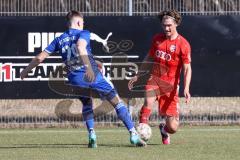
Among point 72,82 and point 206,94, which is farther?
point 206,94

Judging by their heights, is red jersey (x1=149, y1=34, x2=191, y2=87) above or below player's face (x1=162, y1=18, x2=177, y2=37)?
below

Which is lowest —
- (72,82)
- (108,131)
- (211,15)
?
(108,131)

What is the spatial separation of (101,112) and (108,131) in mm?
1510

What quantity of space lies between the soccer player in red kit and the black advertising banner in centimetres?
436

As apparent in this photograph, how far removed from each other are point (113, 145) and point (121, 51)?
4.81 meters

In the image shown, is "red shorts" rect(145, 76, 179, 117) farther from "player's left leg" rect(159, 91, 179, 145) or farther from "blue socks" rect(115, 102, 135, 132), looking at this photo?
"blue socks" rect(115, 102, 135, 132)

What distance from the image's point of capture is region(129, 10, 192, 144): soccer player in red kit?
12.2 metres

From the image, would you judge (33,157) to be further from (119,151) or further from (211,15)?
(211,15)

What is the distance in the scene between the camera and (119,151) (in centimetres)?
1123

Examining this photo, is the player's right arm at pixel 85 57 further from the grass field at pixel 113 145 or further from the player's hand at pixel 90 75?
the grass field at pixel 113 145

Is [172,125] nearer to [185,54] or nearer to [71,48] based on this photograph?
[185,54]

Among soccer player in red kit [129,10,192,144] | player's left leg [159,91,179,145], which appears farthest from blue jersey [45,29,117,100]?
player's left leg [159,91,179,145]

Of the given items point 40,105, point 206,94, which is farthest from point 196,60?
point 40,105

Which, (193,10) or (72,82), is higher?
(193,10)
